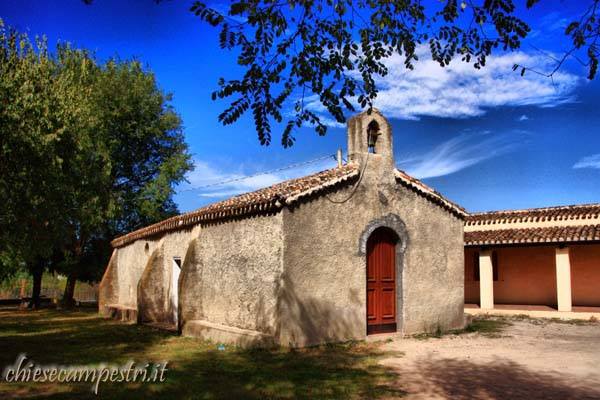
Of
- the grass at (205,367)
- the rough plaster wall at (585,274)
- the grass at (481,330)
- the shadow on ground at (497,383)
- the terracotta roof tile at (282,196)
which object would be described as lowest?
the grass at (205,367)

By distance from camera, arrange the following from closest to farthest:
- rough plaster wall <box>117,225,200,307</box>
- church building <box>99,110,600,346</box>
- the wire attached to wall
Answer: church building <box>99,110,600,346</box>
the wire attached to wall
rough plaster wall <box>117,225,200,307</box>

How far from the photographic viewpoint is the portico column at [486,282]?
21203 millimetres

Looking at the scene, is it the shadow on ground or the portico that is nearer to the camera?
the shadow on ground

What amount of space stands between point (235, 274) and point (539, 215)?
1526cm

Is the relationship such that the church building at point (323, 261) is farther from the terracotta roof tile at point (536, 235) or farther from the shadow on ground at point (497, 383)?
the terracotta roof tile at point (536, 235)

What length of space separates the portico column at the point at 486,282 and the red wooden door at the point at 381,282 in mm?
9700

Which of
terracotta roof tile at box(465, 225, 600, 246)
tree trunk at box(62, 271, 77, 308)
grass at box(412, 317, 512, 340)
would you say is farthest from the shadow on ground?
tree trunk at box(62, 271, 77, 308)

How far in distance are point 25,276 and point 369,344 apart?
33613 mm

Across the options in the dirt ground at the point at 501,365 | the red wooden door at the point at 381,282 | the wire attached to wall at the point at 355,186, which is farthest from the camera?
the red wooden door at the point at 381,282

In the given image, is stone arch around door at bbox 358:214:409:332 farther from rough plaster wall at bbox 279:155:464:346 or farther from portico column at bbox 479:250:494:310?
portico column at bbox 479:250:494:310

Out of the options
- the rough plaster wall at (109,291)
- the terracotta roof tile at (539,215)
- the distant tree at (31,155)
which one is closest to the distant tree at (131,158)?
the rough plaster wall at (109,291)

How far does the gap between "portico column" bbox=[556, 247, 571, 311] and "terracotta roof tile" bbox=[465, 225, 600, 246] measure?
0.59 metres

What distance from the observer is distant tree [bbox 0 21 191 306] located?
1273 centimetres

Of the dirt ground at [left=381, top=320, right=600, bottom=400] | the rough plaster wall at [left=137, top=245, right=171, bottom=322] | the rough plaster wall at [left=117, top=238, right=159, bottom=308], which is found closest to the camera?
the dirt ground at [left=381, top=320, right=600, bottom=400]
